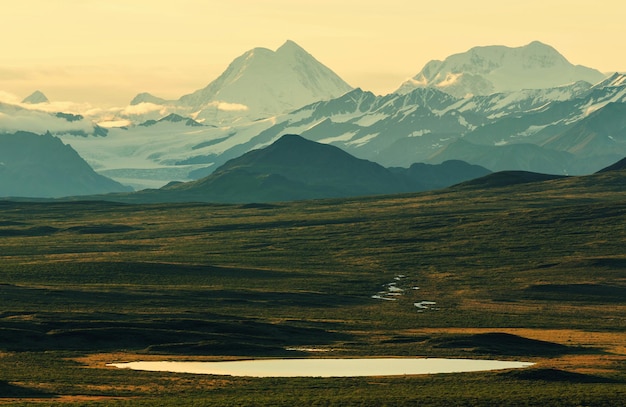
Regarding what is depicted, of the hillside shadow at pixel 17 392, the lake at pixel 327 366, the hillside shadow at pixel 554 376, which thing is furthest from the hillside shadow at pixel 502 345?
the hillside shadow at pixel 17 392

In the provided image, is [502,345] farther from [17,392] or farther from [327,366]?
[17,392]

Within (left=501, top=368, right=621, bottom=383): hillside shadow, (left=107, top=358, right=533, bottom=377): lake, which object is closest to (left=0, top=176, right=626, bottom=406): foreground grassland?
(left=501, top=368, right=621, bottom=383): hillside shadow

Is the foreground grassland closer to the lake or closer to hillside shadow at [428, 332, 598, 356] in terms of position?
hillside shadow at [428, 332, 598, 356]

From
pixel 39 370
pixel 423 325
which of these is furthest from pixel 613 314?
pixel 39 370

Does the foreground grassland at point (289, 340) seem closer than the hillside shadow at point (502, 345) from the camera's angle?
Yes

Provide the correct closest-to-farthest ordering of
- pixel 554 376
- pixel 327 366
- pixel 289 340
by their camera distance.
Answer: pixel 554 376, pixel 327 366, pixel 289 340

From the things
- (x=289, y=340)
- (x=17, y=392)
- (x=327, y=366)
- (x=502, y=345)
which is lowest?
(x=502, y=345)

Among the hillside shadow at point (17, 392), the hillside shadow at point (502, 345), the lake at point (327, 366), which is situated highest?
the hillside shadow at point (17, 392)

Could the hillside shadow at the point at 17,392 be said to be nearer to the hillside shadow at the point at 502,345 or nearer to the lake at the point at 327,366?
the lake at the point at 327,366

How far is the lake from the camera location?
109919 millimetres

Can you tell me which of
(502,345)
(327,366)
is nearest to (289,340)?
(502,345)

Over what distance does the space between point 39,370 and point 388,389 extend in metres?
28.7

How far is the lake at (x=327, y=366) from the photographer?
109919 mm

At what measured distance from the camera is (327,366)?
115 m
